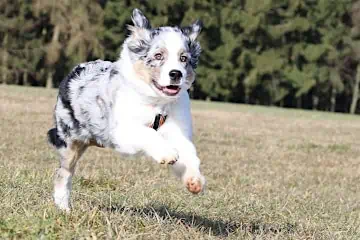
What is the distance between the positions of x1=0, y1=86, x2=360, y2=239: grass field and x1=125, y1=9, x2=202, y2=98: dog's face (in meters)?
1.03

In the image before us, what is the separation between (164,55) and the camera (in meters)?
5.66

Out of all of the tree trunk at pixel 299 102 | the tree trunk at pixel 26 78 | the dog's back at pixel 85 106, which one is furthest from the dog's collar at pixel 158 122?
the tree trunk at pixel 299 102

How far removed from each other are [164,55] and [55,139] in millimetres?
1564

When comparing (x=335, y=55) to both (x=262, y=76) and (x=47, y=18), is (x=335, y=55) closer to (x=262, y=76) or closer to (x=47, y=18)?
(x=262, y=76)

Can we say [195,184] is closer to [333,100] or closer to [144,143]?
[144,143]

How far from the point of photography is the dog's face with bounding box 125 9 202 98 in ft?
18.3

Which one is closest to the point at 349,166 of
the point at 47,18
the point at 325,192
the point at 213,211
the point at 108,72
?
the point at 325,192

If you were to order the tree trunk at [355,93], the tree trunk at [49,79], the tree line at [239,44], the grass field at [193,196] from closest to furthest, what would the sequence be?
the grass field at [193,196]
the tree line at [239,44]
the tree trunk at [49,79]
the tree trunk at [355,93]

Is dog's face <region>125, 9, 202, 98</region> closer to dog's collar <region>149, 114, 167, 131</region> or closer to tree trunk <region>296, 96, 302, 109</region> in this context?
dog's collar <region>149, 114, 167, 131</region>

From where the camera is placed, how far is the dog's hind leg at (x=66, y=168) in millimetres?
6391

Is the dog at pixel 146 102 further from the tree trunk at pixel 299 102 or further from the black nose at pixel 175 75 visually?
the tree trunk at pixel 299 102

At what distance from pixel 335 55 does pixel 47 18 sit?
809 inches

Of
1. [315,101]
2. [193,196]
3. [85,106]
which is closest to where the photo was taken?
[85,106]

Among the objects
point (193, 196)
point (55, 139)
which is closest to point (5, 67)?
point (193, 196)
